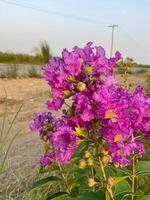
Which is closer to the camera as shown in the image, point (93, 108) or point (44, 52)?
point (93, 108)

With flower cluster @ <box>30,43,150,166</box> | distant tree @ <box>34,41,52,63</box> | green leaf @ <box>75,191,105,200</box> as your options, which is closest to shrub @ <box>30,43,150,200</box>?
flower cluster @ <box>30,43,150,166</box>

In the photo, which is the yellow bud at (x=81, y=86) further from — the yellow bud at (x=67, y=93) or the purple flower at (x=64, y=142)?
the purple flower at (x=64, y=142)

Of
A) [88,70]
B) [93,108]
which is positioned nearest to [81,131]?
[93,108]

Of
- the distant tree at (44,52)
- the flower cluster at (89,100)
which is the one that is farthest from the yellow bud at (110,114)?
the distant tree at (44,52)

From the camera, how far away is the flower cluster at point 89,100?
5.03 feet

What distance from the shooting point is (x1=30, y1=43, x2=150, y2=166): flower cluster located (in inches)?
60.4

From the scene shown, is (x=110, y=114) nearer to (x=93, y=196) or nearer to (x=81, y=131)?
(x=81, y=131)

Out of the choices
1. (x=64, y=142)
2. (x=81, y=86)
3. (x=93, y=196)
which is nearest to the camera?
(x=81, y=86)

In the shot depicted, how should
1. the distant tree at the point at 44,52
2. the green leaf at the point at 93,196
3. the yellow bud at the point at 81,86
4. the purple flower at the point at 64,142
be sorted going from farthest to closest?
the distant tree at the point at 44,52
the green leaf at the point at 93,196
the purple flower at the point at 64,142
the yellow bud at the point at 81,86

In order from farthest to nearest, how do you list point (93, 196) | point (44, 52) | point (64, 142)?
1. point (44, 52)
2. point (93, 196)
3. point (64, 142)

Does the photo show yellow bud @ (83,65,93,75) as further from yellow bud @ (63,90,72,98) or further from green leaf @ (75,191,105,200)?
green leaf @ (75,191,105,200)

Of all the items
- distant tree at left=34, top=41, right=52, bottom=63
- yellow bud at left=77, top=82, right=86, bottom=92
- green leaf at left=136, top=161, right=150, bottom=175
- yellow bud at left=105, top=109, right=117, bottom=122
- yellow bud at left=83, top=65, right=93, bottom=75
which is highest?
yellow bud at left=83, top=65, right=93, bottom=75

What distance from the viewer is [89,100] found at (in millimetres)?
1545

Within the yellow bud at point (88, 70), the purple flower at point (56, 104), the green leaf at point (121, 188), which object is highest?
the yellow bud at point (88, 70)
